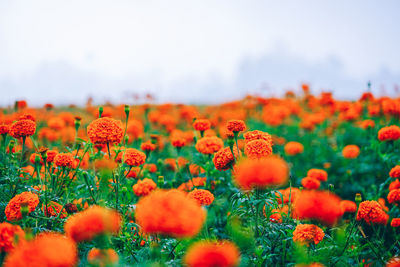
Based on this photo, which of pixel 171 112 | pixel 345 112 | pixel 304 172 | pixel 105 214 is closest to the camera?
pixel 105 214

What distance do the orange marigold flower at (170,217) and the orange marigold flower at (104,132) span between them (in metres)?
1.01

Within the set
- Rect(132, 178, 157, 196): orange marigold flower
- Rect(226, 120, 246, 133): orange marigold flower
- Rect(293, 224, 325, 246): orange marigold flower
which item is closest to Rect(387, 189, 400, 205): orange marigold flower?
Rect(293, 224, 325, 246): orange marigold flower

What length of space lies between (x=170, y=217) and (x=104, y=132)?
1.18 metres

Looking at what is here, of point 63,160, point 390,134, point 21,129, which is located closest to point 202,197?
point 63,160

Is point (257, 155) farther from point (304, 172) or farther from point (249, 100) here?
point (249, 100)

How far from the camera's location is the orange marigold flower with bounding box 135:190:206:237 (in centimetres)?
137

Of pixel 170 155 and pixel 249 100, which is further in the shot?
pixel 249 100

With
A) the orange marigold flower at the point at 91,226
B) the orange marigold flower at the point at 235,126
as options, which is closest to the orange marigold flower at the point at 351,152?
the orange marigold flower at the point at 235,126

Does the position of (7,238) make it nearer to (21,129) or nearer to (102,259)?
(102,259)

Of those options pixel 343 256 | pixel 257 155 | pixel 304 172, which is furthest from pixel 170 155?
pixel 343 256

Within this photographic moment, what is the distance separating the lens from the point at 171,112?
22.7 feet

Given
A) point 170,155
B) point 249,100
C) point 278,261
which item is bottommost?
point 278,261

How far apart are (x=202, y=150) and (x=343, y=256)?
1.47 meters

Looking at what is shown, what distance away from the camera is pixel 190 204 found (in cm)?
149
